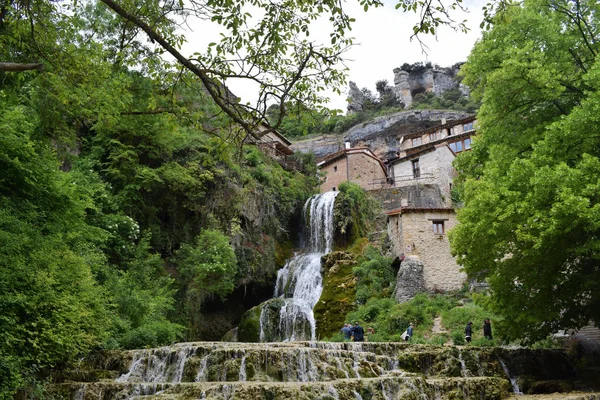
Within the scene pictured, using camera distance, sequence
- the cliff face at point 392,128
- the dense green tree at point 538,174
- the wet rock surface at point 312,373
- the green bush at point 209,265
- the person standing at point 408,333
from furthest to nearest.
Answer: the cliff face at point 392,128
the green bush at point 209,265
the person standing at point 408,333
the dense green tree at point 538,174
the wet rock surface at point 312,373

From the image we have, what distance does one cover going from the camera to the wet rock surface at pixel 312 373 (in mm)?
8562

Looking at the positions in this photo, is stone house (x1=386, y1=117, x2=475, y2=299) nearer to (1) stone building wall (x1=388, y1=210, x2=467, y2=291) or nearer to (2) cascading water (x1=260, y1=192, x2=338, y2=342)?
(1) stone building wall (x1=388, y1=210, x2=467, y2=291)

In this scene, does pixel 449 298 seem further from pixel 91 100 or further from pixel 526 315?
pixel 91 100

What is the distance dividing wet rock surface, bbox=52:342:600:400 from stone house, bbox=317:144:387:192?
27.4 meters

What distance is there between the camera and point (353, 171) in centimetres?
4025

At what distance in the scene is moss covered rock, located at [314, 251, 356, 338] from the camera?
21.0 m

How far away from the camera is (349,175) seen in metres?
39.9

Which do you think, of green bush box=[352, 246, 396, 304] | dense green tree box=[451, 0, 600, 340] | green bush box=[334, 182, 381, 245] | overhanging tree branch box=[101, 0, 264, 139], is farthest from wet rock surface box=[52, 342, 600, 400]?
green bush box=[334, 182, 381, 245]

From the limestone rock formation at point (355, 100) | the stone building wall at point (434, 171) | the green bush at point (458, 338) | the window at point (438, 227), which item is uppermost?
the limestone rock formation at point (355, 100)

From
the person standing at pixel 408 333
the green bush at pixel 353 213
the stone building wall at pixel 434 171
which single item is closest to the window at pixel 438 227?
the green bush at pixel 353 213

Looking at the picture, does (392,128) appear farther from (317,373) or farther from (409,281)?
(317,373)

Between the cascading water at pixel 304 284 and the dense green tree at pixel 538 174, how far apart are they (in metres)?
10.4

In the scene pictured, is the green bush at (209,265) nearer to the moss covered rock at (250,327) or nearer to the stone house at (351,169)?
the moss covered rock at (250,327)

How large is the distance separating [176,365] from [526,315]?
8.72 m
